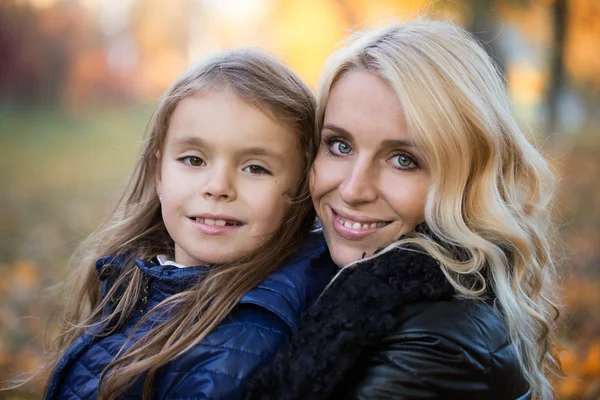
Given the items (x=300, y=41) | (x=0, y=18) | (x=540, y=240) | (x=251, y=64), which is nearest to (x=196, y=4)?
(x=300, y=41)

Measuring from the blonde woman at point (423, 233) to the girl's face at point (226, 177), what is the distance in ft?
0.54

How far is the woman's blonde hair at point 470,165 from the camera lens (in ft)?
6.93

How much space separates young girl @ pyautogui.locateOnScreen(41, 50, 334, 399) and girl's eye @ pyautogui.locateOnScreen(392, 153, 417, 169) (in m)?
0.41

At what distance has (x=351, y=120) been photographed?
7.35 feet

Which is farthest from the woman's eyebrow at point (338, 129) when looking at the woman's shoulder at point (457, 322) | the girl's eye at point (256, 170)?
the woman's shoulder at point (457, 322)

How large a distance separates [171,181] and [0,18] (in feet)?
20.9

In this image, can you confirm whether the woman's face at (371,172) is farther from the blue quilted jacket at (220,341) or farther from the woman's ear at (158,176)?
the woman's ear at (158,176)

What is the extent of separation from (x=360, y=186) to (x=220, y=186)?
49 centimetres

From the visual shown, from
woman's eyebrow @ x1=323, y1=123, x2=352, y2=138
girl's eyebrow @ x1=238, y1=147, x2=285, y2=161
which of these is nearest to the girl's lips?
girl's eyebrow @ x1=238, y1=147, x2=285, y2=161

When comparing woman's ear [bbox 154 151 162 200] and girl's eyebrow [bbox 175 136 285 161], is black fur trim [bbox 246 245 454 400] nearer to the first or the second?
girl's eyebrow [bbox 175 136 285 161]

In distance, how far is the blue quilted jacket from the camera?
6.69ft

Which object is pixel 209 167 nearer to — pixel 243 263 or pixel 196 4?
pixel 243 263

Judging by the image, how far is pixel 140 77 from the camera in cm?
929

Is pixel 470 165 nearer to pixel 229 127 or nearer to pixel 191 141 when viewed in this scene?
pixel 229 127
